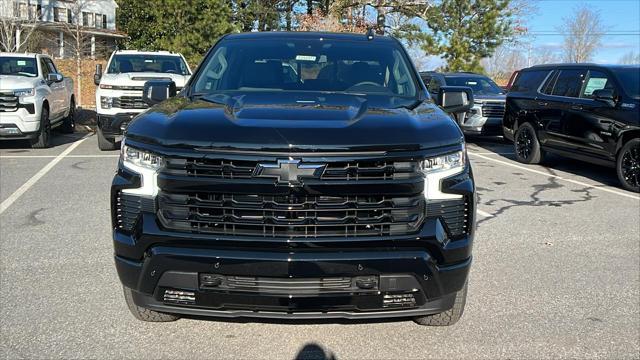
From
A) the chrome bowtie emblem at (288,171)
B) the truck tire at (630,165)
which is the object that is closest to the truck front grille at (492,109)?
the truck tire at (630,165)

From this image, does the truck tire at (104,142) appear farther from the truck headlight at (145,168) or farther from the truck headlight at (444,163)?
the truck headlight at (444,163)

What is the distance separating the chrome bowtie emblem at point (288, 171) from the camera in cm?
295

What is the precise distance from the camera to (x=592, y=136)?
9.42 meters

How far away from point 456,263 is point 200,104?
179 cm

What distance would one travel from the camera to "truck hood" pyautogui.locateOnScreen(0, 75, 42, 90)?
36.7 feet

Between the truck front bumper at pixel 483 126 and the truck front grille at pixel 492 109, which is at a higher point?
the truck front grille at pixel 492 109

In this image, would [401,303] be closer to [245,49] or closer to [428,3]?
[245,49]

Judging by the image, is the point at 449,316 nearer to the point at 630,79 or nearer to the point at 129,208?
the point at 129,208

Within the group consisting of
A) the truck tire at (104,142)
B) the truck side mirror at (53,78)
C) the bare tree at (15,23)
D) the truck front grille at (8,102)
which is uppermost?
the bare tree at (15,23)

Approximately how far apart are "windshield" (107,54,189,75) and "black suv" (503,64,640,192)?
691 cm

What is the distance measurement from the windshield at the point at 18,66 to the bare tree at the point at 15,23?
40.1ft

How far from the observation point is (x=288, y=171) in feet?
9.67

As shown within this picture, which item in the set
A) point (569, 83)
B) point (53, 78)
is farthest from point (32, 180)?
point (569, 83)

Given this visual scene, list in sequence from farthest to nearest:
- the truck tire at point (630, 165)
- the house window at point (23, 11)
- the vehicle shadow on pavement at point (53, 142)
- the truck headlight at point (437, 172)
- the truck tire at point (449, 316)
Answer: the house window at point (23, 11), the vehicle shadow on pavement at point (53, 142), the truck tire at point (630, 165), the truck tire at point (449, 316), the truck headlight at point (437, 172)
